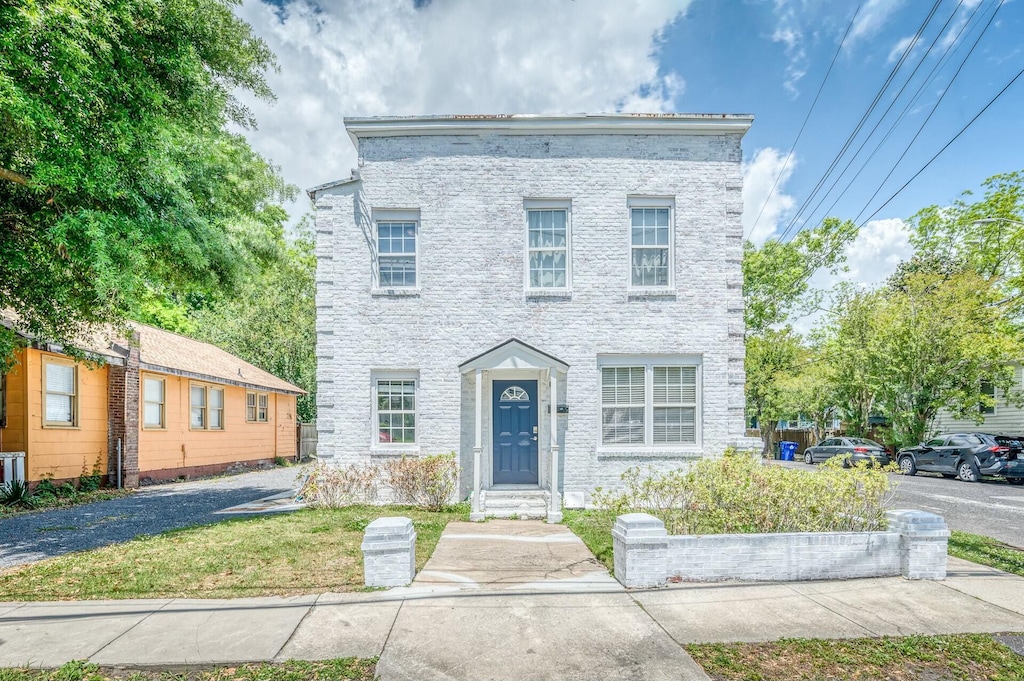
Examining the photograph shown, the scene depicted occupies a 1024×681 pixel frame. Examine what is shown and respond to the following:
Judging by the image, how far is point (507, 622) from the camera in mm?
5215

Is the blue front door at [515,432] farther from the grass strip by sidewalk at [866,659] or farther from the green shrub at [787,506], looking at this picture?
the grass strip by sidewalk at [866,659]

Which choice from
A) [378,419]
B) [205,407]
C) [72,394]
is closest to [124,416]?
[72,394]

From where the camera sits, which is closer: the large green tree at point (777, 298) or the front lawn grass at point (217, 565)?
the front lawn grass at point (217, 565)

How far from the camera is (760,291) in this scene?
1222 inches

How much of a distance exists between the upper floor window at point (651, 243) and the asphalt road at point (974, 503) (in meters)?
7.17

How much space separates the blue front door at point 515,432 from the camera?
11.6 m

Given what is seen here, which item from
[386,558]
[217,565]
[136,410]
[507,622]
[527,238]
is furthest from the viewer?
[136,410]

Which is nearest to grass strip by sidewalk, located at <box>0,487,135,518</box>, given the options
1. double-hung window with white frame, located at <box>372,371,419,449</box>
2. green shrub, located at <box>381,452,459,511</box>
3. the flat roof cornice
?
double-hung window with white frame, located at <box>372,371,419,449</box>

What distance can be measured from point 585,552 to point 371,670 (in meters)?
4.03

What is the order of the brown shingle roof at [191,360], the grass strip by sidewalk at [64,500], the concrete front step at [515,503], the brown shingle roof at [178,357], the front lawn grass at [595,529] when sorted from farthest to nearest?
1. the brown shingle roof at [191,360]
2. the brown shingle roof at [178,357]
3. the grass strip by sidewalk at [64,500]
4. the concrete front step at [515,503]
5. the front lawn grass at [595,529]

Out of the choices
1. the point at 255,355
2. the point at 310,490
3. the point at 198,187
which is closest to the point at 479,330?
the point at 310,490

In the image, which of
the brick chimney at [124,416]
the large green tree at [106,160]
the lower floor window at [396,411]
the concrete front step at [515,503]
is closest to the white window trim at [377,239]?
the lower floor window at [396,411]

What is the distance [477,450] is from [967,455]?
1745cm

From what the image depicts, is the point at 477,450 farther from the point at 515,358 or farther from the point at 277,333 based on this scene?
the point at 277,333
